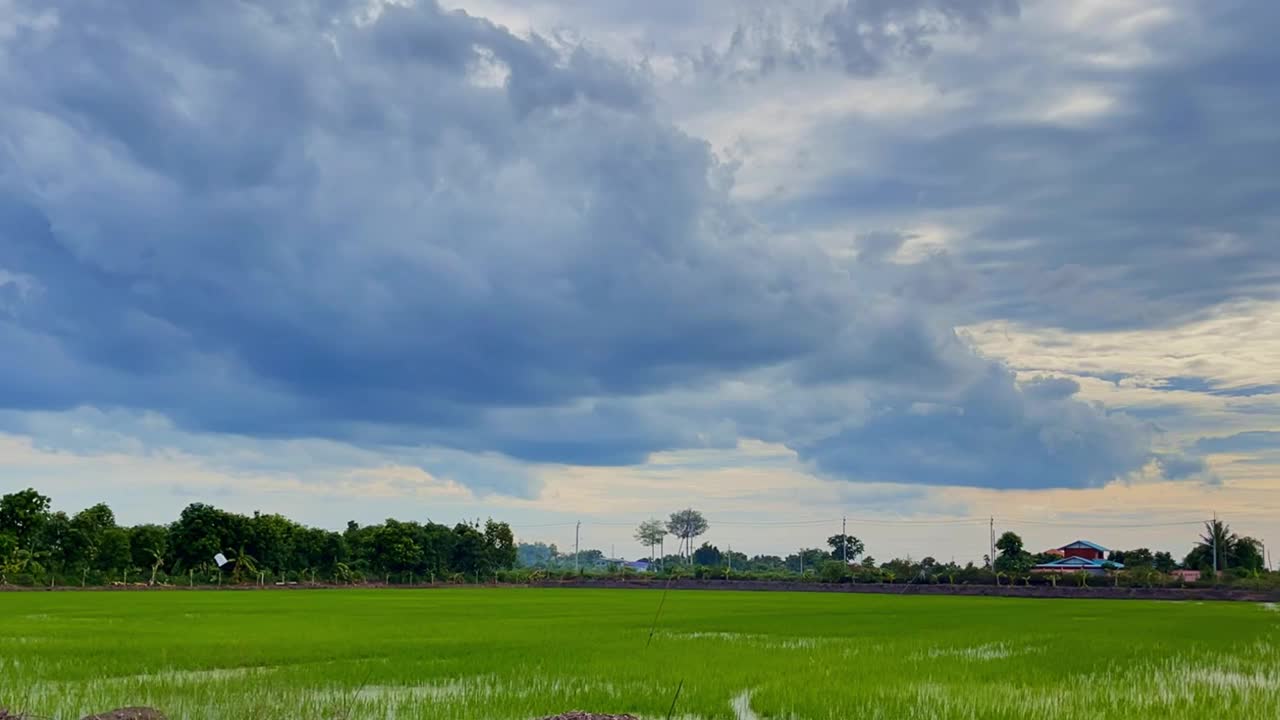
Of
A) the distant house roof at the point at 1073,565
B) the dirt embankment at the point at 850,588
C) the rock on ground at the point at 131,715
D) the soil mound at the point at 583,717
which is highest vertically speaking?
the distant house roof at the point at 1073,565

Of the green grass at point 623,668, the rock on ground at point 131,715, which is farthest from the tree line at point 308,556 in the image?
the rock on ground at point 131,715

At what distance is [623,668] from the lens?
1521 centimetres

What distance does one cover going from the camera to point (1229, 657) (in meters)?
18.6

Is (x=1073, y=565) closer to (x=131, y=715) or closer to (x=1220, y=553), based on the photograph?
(x=1220, y=553)

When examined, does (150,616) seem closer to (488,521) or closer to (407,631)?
(407,631)

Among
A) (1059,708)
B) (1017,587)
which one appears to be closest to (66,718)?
(1059,708)

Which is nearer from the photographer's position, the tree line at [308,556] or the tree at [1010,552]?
the tree line at [308,556]

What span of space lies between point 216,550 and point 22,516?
34.9ft

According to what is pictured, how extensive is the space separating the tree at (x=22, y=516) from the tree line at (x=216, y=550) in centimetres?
5

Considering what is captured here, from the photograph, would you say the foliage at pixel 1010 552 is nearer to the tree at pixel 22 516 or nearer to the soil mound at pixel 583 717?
the tree at pixel 22 516

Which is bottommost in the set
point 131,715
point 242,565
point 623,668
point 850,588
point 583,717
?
point 850,588

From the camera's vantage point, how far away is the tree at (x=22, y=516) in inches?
2105

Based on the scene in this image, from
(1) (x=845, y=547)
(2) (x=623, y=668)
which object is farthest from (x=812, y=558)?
(2) (x=623, y=668)

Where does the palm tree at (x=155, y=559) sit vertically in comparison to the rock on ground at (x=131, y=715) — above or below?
below
